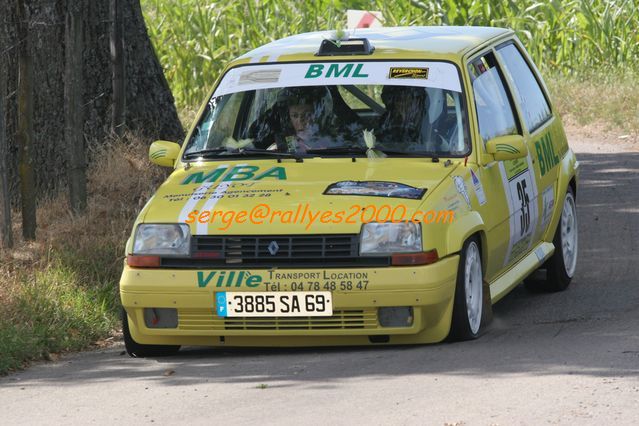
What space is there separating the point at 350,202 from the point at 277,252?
473 mm

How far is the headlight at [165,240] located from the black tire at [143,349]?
0.59 metres

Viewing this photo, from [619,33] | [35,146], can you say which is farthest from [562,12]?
[35,146]

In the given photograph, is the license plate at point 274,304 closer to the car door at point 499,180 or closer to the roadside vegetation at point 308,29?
the car door at point 499,180

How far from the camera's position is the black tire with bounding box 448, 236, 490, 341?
808 cm

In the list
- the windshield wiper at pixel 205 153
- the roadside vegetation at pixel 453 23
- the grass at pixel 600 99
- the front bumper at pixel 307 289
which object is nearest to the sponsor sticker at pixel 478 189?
the front bumper at pixel 307 289

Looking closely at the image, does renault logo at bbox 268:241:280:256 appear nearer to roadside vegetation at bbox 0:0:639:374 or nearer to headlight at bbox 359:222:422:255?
headlight at bbox 359:222:422:255

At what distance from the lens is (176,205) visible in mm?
8172

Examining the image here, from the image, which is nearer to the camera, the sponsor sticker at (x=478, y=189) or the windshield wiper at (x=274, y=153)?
the sponsor sticker at (x=478, y=189)

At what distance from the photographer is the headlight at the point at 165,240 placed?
26.1ft

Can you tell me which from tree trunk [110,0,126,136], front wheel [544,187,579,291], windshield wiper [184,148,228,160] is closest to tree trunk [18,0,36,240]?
tree trunk [110,0,126,136]

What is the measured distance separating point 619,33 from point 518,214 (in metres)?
12.3

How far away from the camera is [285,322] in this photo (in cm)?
788

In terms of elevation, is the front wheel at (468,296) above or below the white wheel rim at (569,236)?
above
